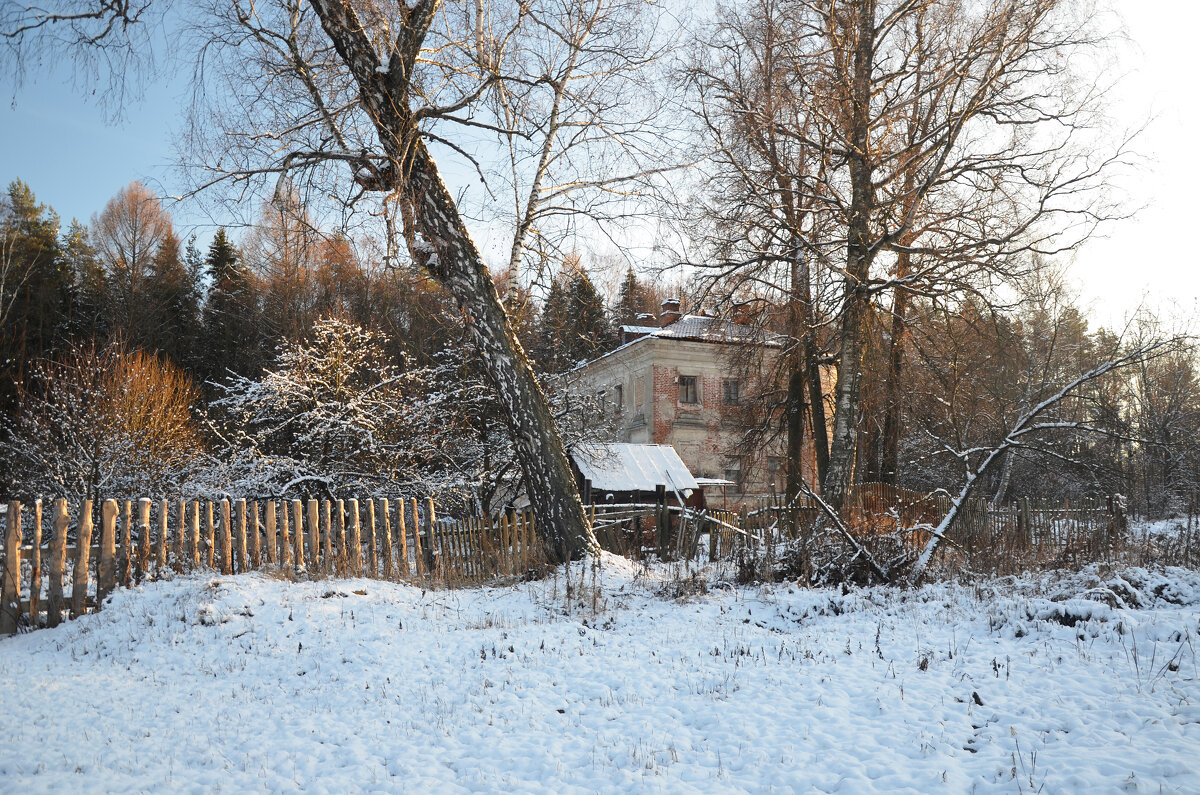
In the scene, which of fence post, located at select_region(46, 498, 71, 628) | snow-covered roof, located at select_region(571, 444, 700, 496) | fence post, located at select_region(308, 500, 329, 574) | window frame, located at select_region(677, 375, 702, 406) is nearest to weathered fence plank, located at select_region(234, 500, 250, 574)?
fence post, located at select_region(308, 500, 329, 574)

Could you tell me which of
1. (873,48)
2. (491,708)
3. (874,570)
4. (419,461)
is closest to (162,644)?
(491,708)

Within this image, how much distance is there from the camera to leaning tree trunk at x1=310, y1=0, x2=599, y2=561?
361 inches

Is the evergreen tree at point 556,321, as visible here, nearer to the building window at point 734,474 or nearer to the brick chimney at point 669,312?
the brick chimney at point 669,312

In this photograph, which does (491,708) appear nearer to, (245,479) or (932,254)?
(932,254)

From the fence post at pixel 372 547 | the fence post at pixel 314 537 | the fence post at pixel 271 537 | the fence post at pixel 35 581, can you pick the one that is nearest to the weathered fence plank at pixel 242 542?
the fence post at pixel 271 537

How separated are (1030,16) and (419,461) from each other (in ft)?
48.0

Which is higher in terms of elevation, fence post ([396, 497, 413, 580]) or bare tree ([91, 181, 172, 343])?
bare tree ([91, 181, 172, 343])

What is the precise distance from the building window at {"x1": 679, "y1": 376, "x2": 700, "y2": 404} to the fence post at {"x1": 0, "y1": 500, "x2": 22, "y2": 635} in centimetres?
2661

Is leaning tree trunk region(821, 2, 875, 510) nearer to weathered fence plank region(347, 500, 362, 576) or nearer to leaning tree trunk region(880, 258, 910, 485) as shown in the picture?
leaning tree trunk region(880, 258, 910, 485)

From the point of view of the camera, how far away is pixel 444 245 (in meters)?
9.77

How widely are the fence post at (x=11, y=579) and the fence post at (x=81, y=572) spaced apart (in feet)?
1.59

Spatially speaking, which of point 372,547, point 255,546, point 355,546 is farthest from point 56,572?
point 372,547

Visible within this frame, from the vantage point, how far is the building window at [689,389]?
3281cm

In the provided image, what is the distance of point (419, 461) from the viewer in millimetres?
17859
